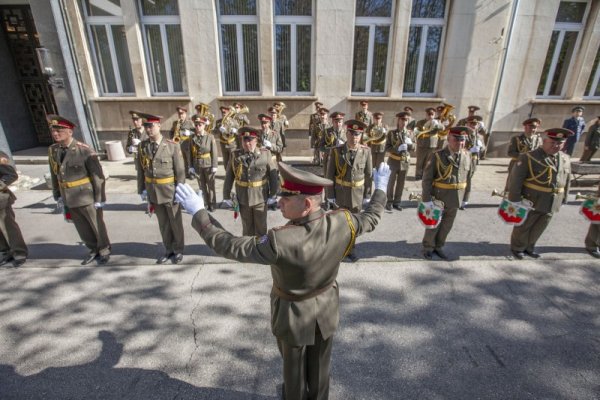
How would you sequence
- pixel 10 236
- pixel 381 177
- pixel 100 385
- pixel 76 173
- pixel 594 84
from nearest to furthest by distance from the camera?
pixel 100 385
pixel 381 177
pixel 76 173
pixel 10 236
pixel 594 84

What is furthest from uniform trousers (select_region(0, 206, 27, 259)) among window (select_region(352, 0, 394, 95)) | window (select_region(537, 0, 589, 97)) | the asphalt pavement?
window (select_region(537, 0, 589, 97))

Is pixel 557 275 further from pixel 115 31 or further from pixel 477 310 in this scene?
pixel 115 31

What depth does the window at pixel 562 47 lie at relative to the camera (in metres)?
11.2

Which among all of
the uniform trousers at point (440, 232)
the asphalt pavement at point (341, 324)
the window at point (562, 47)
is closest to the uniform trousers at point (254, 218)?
the asphalt pavement at point (341, 324)

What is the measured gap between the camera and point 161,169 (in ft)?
15.6

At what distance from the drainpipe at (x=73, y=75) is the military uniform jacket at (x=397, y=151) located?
1110 cm

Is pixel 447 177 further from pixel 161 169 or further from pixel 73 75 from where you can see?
pixel 73 75

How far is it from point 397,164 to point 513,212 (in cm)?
283

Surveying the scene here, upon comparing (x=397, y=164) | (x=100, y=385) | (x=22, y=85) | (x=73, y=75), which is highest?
(x=73, y=75)

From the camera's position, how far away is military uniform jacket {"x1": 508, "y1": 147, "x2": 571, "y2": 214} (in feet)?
15.1

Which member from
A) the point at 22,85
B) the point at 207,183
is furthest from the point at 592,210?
the point at 22,85

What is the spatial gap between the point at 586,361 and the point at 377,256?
270 cm

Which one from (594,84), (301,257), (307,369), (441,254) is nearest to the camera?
(301,257)

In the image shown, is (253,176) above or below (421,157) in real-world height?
above
